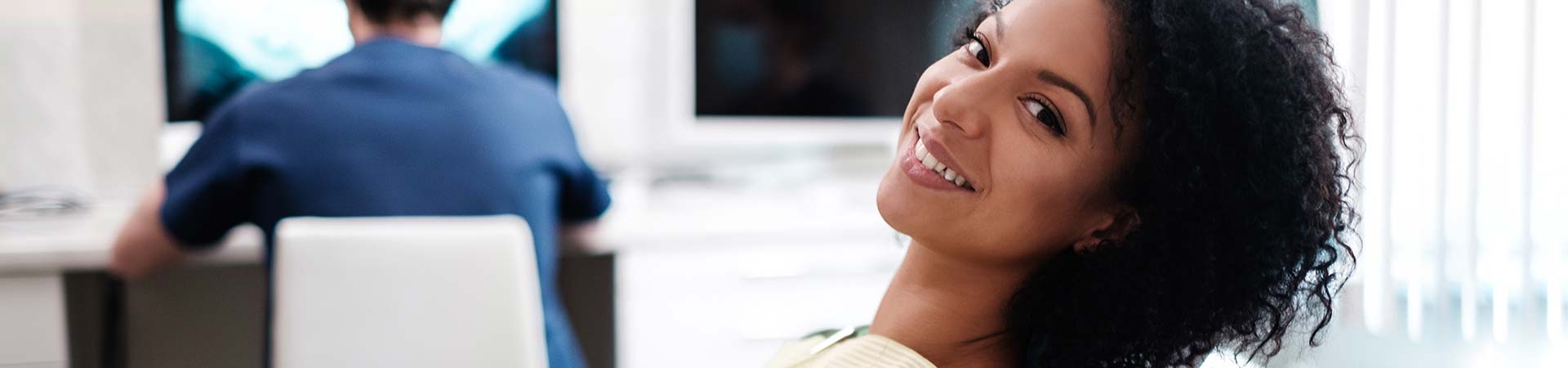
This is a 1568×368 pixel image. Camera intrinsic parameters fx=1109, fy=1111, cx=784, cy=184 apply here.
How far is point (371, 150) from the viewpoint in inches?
54.7

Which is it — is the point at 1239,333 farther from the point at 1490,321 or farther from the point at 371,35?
the point at 1490,321

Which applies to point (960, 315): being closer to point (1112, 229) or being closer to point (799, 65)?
point (1112, 229)

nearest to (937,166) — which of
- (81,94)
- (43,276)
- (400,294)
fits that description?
(400,294)

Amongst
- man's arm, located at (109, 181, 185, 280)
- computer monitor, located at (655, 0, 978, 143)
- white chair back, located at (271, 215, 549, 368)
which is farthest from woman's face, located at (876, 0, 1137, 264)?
computer monitor, located at (655, 0, 978, 143)

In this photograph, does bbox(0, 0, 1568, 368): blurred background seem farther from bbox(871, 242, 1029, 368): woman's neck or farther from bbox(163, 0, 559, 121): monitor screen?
bbox(871, 242, 1029, 368): woman's neck

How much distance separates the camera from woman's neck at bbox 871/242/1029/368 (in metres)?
0.74

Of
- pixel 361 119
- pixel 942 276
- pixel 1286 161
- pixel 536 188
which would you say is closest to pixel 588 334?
pixel 536 188

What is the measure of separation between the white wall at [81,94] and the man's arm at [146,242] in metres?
0.63

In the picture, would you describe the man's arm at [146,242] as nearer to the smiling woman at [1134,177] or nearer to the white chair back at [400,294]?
the white chair back at [400,294]

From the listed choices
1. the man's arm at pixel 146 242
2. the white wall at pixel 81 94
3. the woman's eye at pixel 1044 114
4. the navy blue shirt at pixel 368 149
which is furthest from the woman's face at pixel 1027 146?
the white wall at pixel 81 94

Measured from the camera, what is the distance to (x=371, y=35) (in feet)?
4.97

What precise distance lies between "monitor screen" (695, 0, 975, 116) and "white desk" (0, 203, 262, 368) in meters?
1.03

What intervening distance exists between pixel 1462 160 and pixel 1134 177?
1.49 meters

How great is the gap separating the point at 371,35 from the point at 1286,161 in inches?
48.9
